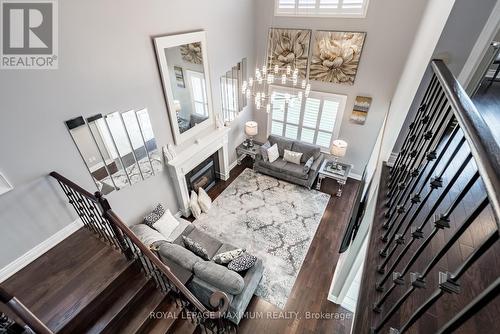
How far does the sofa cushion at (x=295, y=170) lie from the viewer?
593cm

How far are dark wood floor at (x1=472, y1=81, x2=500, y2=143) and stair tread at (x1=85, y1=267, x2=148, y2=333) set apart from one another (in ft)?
13.4

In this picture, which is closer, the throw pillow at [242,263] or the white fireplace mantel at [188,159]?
the throw pillow at [242,263]

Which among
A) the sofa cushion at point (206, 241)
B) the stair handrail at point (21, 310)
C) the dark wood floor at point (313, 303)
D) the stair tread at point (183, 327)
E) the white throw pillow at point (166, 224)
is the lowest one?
the dark wood floor at point (313, 303)

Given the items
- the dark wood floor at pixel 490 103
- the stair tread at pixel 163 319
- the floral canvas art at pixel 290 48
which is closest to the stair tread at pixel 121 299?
the stair tread at pixel 163 319

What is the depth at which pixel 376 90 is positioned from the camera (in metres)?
5.23

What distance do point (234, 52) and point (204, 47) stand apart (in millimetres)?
1169

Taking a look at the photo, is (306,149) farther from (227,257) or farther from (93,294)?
(93,294)

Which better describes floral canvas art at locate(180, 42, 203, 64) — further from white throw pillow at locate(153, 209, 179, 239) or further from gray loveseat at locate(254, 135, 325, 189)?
gray loveseat at locate(254, 135, 325, 189)

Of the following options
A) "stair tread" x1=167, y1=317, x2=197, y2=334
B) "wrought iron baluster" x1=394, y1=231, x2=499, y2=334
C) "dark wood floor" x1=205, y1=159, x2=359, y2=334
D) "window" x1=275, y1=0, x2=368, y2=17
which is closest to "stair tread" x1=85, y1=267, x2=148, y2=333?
"stair tread" x1=167, y1=317, x2=197, y2=334

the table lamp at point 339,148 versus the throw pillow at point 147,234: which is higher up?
the table lamp at point 339,148

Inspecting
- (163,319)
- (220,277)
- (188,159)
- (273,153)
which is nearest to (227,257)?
(220,277)

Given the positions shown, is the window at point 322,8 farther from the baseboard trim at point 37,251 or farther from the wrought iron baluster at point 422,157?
the baseboard trim at point 37,251

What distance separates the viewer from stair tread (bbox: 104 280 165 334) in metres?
2.48

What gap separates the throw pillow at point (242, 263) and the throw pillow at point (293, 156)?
3299 millimetres
